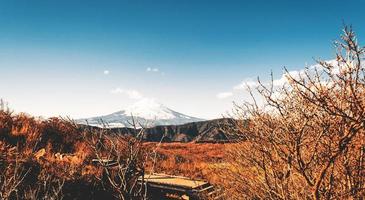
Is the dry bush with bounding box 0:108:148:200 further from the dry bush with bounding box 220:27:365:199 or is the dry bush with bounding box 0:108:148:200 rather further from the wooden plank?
the dry bush with bounding box 220:27:365:199

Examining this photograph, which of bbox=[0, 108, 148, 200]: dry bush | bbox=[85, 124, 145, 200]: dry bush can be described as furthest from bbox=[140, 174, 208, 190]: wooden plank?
bbox=[85, 124, 145, 200]: dry bush

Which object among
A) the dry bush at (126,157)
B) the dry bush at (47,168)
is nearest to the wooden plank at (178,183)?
the dry bush at (47,168)

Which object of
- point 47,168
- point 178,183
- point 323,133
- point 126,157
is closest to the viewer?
point 323,133

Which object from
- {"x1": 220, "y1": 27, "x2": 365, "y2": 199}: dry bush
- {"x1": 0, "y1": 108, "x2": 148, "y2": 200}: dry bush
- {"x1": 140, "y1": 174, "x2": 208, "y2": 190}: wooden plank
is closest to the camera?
{"x1": 220, "y1": 27, "x2": 365, "y2": 199}: dry bush

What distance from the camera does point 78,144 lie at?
12148 mm

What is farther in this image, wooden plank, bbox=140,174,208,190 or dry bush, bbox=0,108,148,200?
wooden plank, bbox=140,174,208,190

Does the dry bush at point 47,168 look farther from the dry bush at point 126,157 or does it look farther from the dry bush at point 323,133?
the dry bush at point 323,133

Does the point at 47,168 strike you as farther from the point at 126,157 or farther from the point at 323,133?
the point at 323,133

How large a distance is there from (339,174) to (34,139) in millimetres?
9198

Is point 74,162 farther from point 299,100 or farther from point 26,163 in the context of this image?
point 299,100

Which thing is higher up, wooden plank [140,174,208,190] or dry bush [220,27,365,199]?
dry bush [220,27,365,199]

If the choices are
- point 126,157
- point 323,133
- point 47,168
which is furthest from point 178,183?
point 323,133

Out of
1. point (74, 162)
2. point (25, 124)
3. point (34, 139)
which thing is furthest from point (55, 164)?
point (25, 124)

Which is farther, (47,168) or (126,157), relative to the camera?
(47,168)
